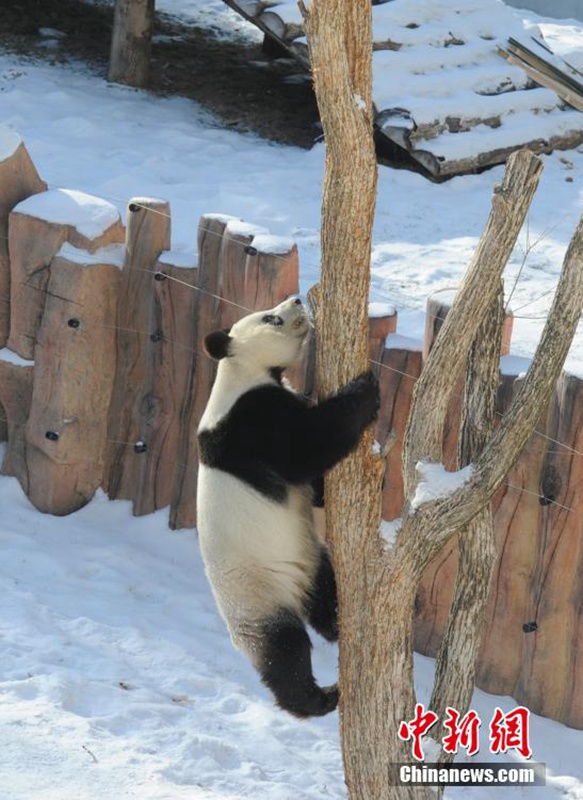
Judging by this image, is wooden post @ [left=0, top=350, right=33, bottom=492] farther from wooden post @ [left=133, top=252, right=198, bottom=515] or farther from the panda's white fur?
the panda's white fur

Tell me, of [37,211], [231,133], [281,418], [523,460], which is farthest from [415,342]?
[231,133]

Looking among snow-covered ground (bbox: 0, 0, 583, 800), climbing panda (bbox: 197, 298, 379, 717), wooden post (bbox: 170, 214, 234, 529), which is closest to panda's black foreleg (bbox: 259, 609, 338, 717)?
climbing panda (bbox: 197, 298, 379, 717)

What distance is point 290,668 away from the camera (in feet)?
12.0

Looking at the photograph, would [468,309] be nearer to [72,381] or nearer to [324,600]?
[324,600]

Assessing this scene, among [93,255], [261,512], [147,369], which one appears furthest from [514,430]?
[93,255]

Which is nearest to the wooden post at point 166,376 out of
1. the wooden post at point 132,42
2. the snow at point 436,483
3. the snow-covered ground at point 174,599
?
the snow-covered ground at point 174,599

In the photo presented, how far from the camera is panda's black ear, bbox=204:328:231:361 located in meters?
3.76

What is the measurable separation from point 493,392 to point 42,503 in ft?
9.15

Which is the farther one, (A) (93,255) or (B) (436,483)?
(A) (93,255)

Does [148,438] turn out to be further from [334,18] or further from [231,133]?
[231,133]

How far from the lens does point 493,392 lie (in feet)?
11.2

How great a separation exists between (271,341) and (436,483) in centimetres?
89

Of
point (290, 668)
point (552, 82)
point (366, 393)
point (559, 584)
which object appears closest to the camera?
point (552, 82)

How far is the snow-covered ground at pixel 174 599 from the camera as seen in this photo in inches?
155
